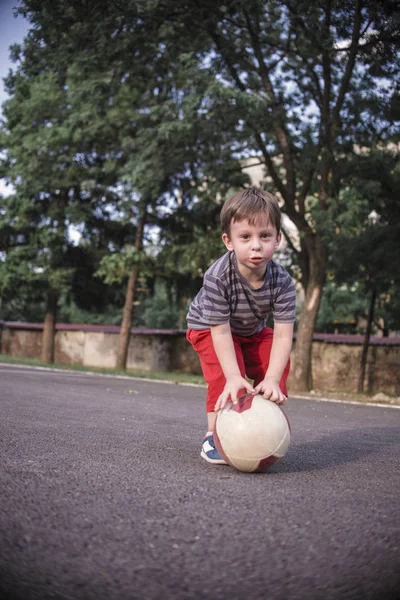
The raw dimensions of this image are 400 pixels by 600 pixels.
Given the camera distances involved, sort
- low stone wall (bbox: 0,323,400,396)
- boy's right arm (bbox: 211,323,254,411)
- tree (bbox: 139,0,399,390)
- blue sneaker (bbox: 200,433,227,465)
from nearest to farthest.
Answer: boy's right arm (bbox: 211,323,254,411), blue sneaker (bbox: 200,433,227,465), tree (bbox: 139,0,399,390), low stone wall (bbox: 0,323,400,396)

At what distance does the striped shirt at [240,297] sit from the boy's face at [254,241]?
0.56ft

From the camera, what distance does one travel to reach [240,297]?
4.60 m

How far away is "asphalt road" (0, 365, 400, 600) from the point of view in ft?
7.07

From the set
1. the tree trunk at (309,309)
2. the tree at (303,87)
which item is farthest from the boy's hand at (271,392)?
the tree trunk at (309,309)

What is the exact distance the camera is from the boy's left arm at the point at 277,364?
428 cm

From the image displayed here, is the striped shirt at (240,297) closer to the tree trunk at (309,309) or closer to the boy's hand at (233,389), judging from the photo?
the boy's hand at (233,389)

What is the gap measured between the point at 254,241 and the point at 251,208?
0.67 feet

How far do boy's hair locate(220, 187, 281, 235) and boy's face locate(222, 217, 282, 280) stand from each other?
0.03 m

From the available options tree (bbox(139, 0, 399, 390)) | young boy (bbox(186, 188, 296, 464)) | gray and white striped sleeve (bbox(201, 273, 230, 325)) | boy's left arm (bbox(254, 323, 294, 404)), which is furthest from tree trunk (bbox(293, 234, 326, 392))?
gray and white striped sleeve (bbox(201, 273, 230, 325))

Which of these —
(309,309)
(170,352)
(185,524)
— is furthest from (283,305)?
(170,352)

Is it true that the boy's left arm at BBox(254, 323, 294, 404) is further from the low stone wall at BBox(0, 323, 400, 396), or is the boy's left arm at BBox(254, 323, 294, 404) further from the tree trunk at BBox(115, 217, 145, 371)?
the tree trunk at BBox(115, 217, 145, 371)

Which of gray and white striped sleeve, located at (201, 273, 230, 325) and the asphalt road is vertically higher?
gray and white striped sleeve, located at (201, 273, 230, 325)

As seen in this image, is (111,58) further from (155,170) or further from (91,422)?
(91,422)

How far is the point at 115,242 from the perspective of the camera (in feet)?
96.3
